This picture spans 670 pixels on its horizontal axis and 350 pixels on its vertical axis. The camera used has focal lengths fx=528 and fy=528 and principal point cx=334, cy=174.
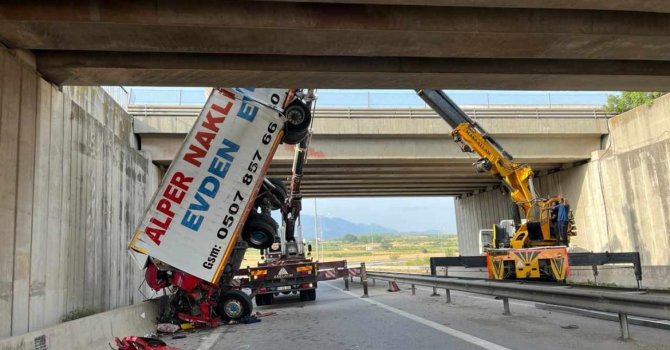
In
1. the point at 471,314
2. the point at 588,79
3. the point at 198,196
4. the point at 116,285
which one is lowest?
the point at 471,314

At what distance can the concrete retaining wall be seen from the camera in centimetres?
600

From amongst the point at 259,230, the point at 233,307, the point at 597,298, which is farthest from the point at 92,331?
the point at 597,298

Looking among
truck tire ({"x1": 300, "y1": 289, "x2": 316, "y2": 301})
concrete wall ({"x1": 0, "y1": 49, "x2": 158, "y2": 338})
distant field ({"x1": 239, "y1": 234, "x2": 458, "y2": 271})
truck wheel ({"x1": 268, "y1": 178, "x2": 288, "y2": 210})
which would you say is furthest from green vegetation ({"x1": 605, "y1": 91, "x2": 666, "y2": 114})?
concrete wall ({"x1": 0, "y1": 49, "x2": 158, "y2": 338})

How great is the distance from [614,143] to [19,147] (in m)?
21.1

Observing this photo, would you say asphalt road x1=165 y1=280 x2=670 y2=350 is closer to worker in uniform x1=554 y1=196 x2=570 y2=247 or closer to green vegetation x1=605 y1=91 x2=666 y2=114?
worker in uniform x1=554 y1=196 x2=570 y2=247

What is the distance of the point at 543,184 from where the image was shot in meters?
27.5

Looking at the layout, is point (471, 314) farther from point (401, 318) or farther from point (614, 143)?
point (614, 143)

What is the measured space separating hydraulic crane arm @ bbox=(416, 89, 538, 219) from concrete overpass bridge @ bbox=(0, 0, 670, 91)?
269 inches

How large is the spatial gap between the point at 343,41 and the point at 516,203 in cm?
1143

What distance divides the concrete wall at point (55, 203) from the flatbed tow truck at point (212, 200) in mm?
1241

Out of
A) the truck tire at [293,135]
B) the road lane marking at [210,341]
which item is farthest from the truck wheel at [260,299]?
the truck tire at [293,135]

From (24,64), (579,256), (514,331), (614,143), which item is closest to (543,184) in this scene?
(614,143)

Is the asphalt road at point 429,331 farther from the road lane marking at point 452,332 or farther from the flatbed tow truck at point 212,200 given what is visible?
the flatbed tow truck at point 212,200

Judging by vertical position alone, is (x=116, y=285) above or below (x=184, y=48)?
below
